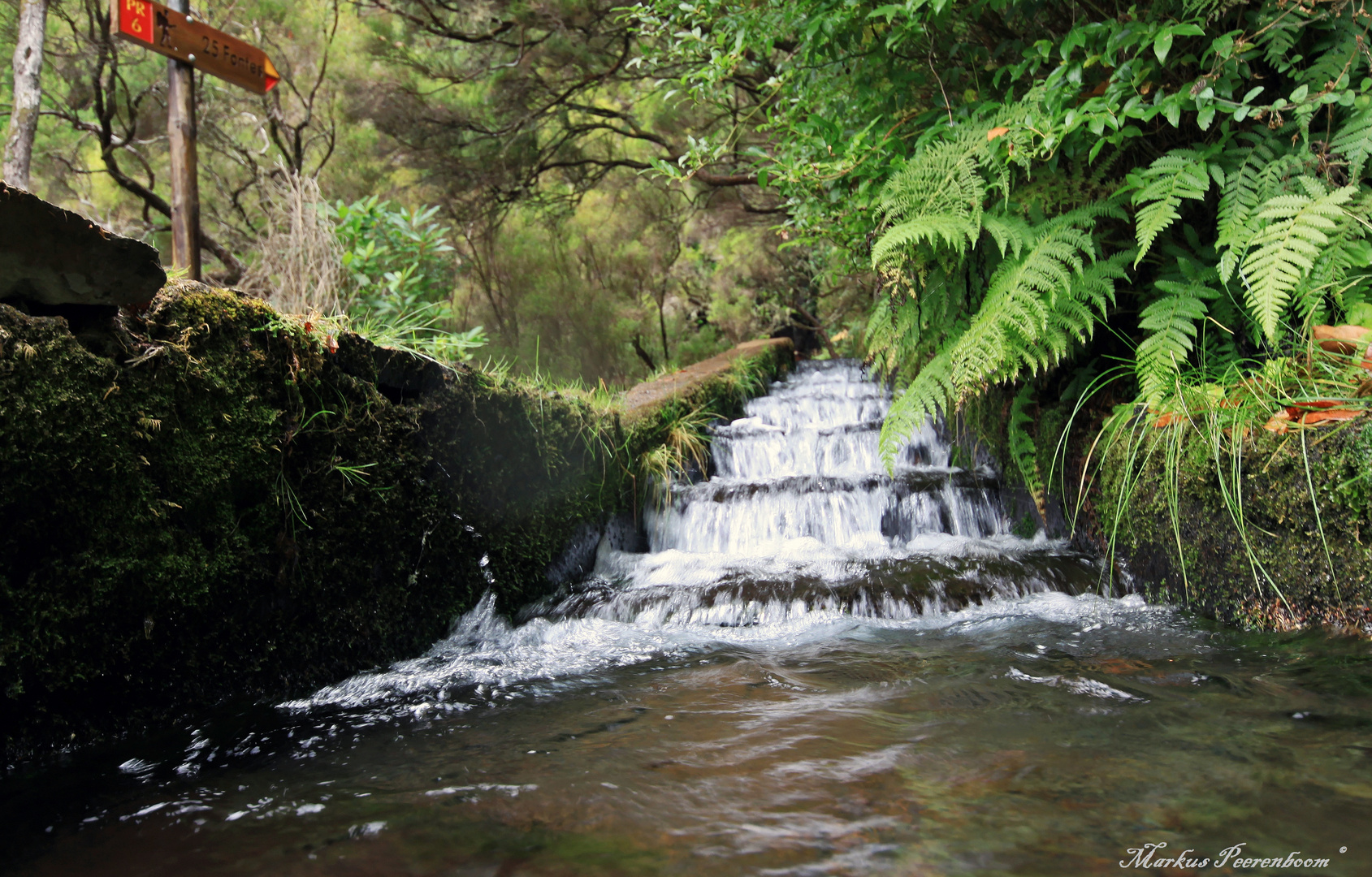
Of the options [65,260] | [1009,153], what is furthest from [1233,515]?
[65,260]

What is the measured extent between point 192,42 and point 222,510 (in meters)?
3.00

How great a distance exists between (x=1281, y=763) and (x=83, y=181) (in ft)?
44.6

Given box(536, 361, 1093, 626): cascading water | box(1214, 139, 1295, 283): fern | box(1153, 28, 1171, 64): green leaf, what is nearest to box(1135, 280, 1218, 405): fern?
box(1214, 139, 1295, 283): fern

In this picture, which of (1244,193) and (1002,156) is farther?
(1002,156)

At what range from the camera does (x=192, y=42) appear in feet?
12.6

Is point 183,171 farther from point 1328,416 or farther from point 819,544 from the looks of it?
point 1328,416

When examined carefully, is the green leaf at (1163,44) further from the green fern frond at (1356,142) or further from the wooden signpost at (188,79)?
the wooden signpost at (188,79)

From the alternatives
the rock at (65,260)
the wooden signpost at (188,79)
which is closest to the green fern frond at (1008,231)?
the rock at (65,260)

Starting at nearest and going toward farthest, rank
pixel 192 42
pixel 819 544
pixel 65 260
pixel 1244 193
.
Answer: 1. pixel 65 260
2. pixel 1244 193
3. pixel 192 42
4. pixel 819 544

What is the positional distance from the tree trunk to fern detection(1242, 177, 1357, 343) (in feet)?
26.6

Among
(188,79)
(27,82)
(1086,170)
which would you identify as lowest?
(1086,170)

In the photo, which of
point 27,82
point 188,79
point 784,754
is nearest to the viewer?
point 784,754

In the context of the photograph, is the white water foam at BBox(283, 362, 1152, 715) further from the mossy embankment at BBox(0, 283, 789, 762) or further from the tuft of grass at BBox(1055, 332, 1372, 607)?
the tuft of grass at BBox(1055, 332, 1372, 607)

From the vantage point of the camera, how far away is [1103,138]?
2725 millimetres
